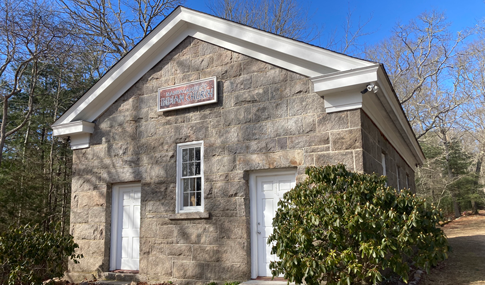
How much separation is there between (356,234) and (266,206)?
103 inches

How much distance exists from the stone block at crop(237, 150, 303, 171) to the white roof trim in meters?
1.57

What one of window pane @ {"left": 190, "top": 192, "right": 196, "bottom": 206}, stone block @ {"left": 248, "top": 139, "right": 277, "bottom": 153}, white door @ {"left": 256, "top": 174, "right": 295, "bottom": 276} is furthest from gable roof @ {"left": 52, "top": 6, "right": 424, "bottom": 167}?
window pane @ {"left": 190, "top": 192, "right": 196, "bottom": 206}

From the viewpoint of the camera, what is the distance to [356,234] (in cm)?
504

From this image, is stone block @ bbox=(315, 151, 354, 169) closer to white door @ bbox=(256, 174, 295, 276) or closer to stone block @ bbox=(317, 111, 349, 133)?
stone block @ bbox=(317, 111, 349, 133)

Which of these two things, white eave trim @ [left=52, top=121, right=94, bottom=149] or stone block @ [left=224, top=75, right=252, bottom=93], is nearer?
stone block @ [left=224, top=75, right=252, bottom=93]

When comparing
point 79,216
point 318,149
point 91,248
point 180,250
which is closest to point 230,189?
point 180,250

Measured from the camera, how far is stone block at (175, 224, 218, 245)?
765cm

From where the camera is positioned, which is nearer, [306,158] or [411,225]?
[411,225]

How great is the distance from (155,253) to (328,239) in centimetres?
442

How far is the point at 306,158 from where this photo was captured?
7.01 metres

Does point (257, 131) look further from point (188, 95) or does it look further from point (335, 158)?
point (188, 95)

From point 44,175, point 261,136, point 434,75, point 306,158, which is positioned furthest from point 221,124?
point 434,75

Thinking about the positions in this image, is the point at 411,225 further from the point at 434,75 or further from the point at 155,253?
the point at 434,75

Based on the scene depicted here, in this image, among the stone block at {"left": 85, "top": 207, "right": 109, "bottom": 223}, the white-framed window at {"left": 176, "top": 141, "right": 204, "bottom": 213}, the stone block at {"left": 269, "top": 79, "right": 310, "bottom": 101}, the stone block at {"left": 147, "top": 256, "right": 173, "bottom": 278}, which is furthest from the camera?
the stone block at {"left": 85, "top": 207, "right": 109, "bottom": 223}
